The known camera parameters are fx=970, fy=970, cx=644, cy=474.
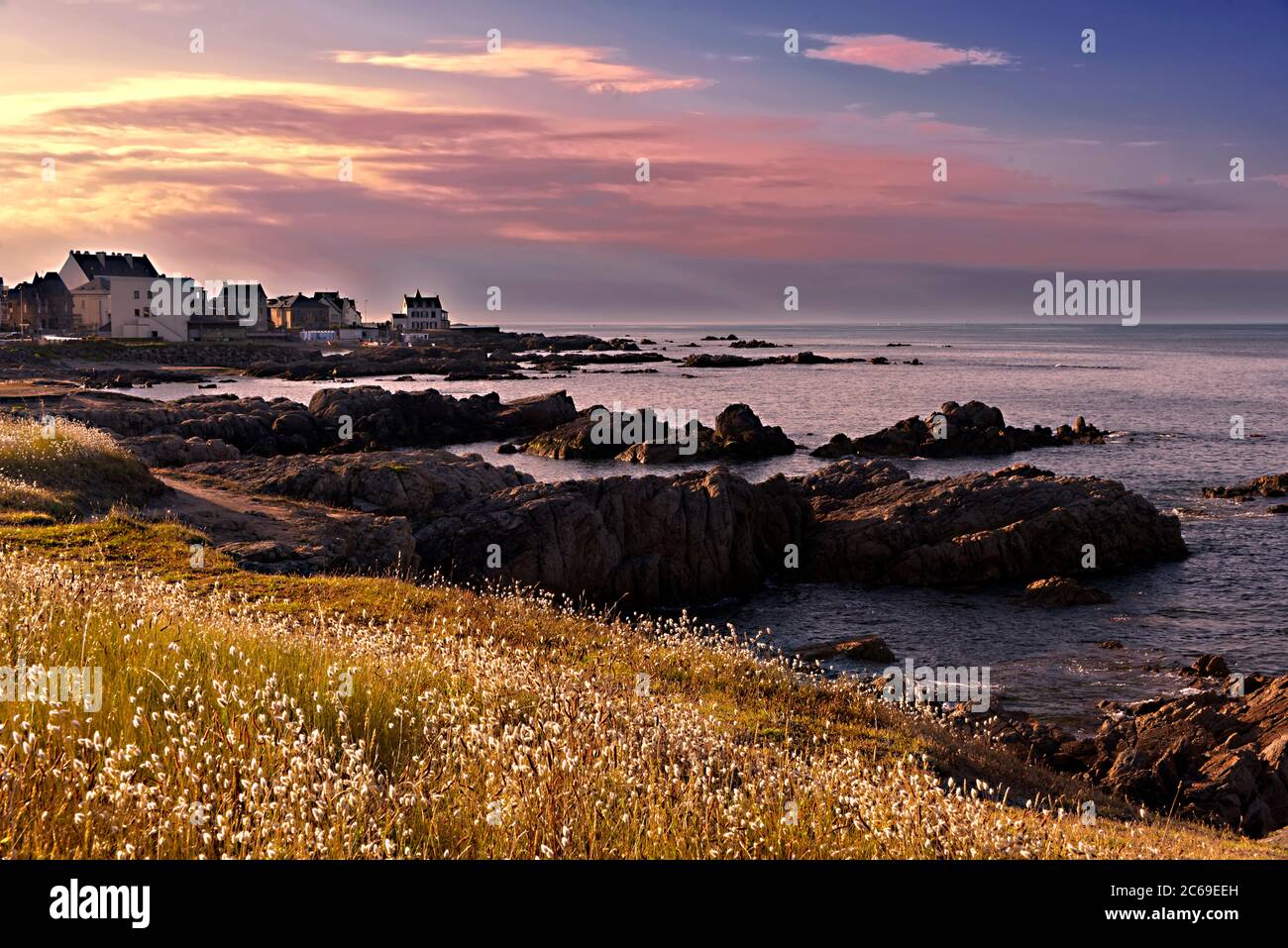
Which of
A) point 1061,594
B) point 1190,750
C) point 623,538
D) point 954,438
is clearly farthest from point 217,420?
point 1190,750

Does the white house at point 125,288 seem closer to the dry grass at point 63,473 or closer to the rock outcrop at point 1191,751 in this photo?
the dry grass at point 63,473

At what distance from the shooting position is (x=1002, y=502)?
37.3m

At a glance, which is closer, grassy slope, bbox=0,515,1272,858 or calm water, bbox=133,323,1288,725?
grassy slope, bbox=0,515,1272,858

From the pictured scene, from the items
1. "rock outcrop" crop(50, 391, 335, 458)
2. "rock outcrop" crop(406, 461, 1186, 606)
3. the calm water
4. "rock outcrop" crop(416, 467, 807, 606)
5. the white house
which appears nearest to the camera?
the calm water

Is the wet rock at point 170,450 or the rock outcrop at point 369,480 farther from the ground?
the wet rock at point 170,450

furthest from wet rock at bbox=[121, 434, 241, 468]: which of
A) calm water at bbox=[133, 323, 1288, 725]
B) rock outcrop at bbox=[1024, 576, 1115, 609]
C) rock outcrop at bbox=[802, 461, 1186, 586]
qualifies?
rock outcrop at bbox=[1024, 576, 1115, 609]

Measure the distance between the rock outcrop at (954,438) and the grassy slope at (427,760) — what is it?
171 feet

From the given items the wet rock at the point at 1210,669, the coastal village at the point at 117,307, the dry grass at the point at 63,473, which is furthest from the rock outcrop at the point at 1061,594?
the coastal village at the point at 117,307

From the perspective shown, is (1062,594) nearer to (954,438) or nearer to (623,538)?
(623,538)

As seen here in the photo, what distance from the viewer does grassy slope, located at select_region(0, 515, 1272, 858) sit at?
5.07m

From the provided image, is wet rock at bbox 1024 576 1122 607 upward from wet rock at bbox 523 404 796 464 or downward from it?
downward

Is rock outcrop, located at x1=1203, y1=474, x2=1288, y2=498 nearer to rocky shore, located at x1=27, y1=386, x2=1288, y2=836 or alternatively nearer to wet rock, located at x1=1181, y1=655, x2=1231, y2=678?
rocky shore, located at x1=27, y1=386, x2=1288, y2=836

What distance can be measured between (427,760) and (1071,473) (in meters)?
54.8

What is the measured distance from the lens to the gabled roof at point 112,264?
13338 cm
